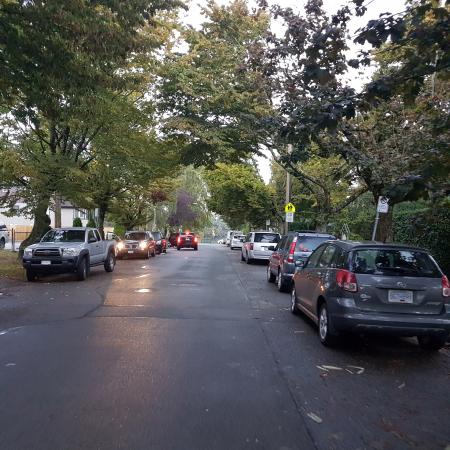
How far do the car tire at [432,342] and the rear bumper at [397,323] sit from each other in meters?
0.34

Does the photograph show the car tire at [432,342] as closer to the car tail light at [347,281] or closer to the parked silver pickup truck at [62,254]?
the car tail light at [347,281]

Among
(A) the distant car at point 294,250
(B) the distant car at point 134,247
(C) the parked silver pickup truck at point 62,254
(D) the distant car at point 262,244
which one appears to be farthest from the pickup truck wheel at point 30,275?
(B) the distant car at point 134,247

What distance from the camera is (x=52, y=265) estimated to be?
15078mm

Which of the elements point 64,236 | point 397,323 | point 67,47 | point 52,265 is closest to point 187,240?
point 64,236

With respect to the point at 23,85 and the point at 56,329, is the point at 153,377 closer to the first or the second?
the point at 56,329

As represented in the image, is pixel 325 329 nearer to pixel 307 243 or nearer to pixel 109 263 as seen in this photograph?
pixel 307 243

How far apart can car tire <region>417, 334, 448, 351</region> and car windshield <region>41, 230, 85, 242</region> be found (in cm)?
1194

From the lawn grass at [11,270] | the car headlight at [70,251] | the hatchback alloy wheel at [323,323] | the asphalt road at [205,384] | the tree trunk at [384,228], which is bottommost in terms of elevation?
the lawn grass at [11,270]

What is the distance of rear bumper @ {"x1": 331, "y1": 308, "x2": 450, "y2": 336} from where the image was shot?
682 cm

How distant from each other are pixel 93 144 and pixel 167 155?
4255 millimetres

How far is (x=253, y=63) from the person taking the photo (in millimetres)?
18281

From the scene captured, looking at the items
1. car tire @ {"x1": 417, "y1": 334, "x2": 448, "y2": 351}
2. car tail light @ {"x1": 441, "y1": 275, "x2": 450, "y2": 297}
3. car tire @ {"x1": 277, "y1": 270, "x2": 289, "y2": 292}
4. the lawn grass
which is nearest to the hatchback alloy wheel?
car tire @ {"x1": 417, "y1": 334, "x2": 448, "y2": 351}

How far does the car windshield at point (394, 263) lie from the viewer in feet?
23.2

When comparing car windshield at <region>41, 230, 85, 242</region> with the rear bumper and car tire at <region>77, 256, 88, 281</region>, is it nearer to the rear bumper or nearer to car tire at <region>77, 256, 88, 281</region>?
car tire at <region>77, 256, 88, 281</region>
